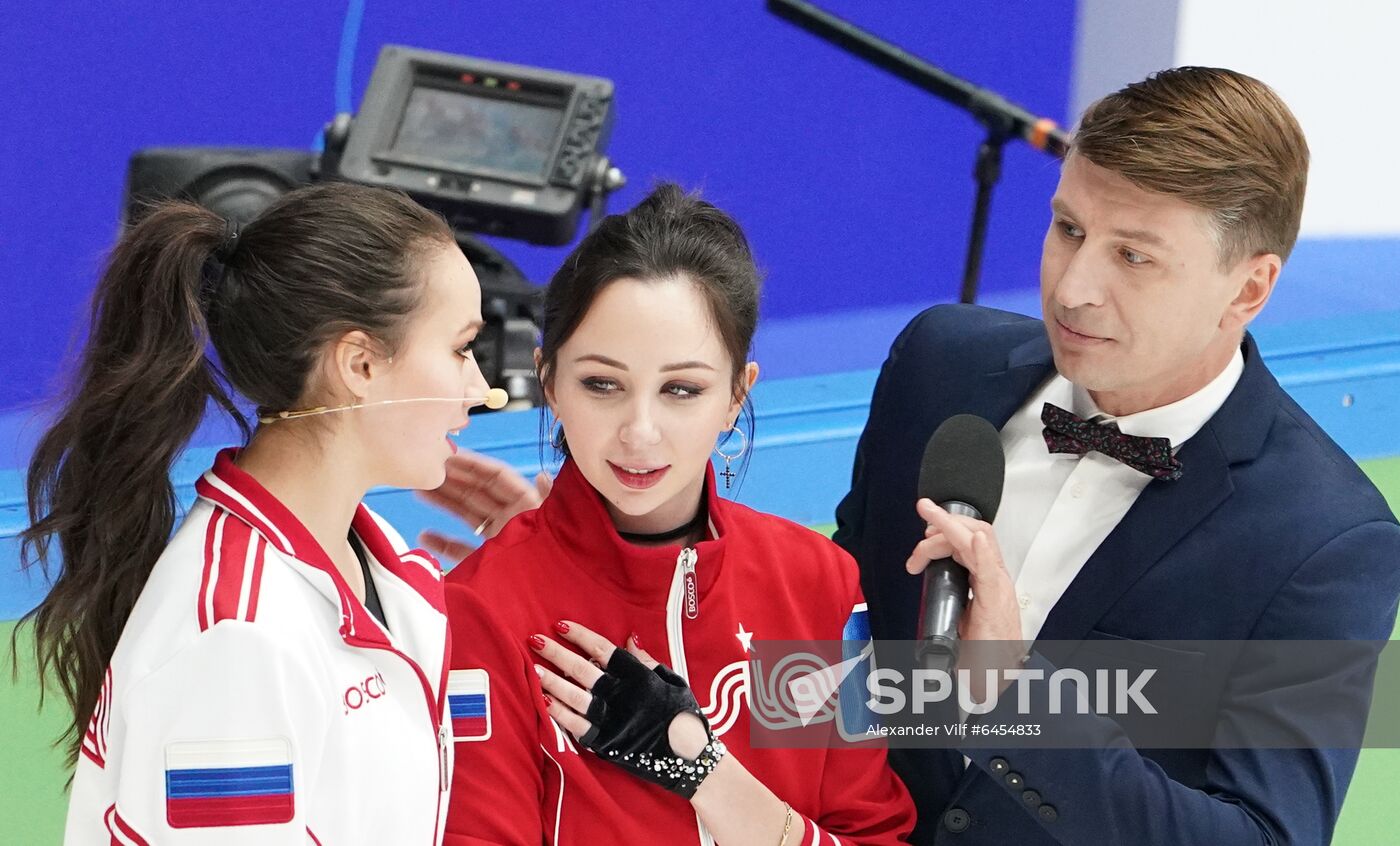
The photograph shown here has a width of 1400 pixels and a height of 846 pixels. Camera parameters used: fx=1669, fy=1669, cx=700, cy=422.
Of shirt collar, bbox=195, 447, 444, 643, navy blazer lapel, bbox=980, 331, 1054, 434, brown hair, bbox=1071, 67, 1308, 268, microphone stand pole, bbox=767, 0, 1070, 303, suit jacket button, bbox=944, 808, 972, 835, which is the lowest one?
suit jacket button, bbox=944, 808, 972, 835

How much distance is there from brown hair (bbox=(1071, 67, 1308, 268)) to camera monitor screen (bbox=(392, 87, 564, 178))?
1472mm

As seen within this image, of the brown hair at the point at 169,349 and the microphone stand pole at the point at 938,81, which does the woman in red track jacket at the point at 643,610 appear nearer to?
A: the brown hair at the point at 169,349

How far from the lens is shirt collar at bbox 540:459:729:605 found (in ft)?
5.02

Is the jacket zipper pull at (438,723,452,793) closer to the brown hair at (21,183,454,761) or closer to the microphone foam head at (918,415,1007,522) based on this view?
the brown hair at (21,183,454,761)

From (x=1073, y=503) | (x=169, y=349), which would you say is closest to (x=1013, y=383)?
(x=1073, y=503)

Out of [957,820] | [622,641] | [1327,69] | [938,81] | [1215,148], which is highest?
[1327,69]

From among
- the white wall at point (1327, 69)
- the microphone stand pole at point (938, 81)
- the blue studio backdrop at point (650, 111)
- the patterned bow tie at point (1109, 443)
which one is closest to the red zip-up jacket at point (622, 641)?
the patterned bow tie at point (1109, 443)

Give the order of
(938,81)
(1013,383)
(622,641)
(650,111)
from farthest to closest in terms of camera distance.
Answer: (650,111) < (938,81) < (1013,383) < (622,641)

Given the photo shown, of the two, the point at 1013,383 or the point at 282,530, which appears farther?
the point at 1013,383

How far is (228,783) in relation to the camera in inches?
46.4

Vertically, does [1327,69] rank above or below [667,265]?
above

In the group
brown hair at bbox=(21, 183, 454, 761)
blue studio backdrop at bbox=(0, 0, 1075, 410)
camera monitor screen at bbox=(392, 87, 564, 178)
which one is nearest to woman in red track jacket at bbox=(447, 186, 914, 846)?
brown hair at bbox=(21, 183, 454, 761)

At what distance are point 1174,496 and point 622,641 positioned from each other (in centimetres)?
57

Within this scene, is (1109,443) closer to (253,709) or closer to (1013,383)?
(1013,383)
